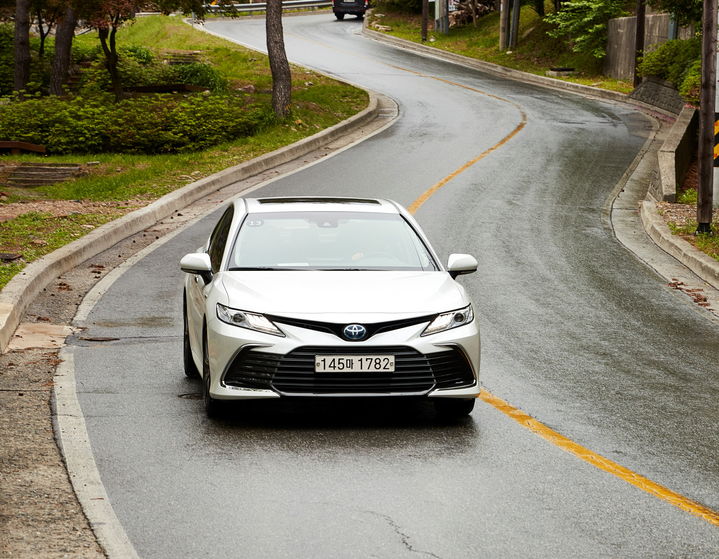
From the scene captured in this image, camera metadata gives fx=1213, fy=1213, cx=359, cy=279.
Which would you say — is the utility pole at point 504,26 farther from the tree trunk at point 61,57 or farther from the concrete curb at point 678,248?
the concrete curb at point 678,248

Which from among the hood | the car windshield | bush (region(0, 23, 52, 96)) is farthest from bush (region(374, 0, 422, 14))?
the hood

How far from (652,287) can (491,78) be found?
30857mm

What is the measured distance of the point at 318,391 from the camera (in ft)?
25.7

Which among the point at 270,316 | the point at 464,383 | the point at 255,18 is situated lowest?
the point at 255,18

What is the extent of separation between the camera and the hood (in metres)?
7.89

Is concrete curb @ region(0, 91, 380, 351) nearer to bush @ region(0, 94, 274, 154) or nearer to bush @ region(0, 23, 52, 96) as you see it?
bush @ region(0, 94, 274, 154)

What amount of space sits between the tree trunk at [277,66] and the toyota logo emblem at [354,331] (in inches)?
905

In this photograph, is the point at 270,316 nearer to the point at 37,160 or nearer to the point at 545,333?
the point at 545,333

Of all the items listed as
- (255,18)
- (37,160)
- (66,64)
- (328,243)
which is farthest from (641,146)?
(255,18)

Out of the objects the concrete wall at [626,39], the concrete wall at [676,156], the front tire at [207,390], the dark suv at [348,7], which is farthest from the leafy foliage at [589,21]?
the front tire at [207,390]

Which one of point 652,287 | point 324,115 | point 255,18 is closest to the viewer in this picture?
point 652,287

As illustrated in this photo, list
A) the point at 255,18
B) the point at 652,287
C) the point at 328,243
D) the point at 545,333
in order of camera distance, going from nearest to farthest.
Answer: the point at 328,243 → the point at 545,333 → the point at 652,287 → the point at 255,18

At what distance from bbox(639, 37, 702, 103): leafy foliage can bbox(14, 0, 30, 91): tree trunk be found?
17577mm

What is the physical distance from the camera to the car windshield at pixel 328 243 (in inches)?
351
